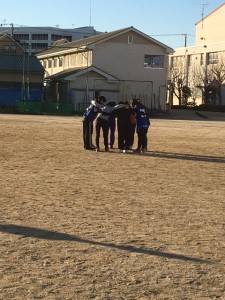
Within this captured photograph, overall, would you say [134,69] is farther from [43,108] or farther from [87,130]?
[87,130]

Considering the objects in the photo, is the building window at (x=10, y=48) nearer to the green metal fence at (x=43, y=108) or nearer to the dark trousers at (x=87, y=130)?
the green metal fence at (x=43, y=108)

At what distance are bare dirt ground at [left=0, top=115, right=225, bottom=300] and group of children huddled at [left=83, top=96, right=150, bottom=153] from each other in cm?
362

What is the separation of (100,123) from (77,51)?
39.5 m

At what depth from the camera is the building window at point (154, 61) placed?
57000 millimetres

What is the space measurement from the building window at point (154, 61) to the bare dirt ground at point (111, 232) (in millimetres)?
42796

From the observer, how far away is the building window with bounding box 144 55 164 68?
57.0m

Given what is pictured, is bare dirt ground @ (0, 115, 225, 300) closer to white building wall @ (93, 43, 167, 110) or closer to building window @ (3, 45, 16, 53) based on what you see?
white building wall @ (93, 43, 167, 110)

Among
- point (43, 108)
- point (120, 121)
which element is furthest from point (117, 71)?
point (120, 121)

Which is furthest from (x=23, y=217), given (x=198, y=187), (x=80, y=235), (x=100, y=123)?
(x=100, y=123)

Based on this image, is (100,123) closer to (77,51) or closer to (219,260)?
(219,260)

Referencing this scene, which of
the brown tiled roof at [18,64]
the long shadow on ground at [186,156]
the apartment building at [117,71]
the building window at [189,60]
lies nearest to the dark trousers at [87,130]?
the long shadow on ground at [186,156]

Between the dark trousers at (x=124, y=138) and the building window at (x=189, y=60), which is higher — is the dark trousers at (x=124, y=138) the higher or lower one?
the lower one

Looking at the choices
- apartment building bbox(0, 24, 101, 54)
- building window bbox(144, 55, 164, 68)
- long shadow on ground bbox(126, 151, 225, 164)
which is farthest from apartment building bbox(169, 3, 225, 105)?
apartment building bbox(0, 24, 101, 54)

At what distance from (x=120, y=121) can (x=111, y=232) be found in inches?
454
